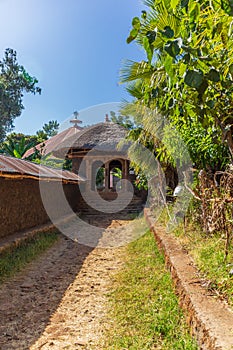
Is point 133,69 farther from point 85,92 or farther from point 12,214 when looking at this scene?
point 85,92

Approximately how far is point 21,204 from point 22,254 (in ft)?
6.13

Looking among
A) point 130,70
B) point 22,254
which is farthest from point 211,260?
point 22,254

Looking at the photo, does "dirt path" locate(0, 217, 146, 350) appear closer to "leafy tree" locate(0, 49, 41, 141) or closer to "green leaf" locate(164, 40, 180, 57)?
"green leaf" locate(164, 40, 180, 57)

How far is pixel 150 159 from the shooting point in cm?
968

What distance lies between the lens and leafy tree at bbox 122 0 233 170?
1662 mm

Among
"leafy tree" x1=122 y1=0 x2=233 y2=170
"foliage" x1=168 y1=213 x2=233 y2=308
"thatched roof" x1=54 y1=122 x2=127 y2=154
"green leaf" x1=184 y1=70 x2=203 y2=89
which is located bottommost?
"foliage" x1=168 y1=213 x2=233 y2=308

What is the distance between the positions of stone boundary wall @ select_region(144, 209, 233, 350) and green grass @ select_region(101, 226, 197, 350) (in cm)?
16

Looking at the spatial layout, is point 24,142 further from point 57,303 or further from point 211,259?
point 211,259

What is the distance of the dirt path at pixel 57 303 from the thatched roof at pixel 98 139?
33.5 feet

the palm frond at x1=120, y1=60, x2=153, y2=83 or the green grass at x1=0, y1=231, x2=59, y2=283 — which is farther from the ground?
the palm frond at x1=120, y1=60, x2=153, y2=83

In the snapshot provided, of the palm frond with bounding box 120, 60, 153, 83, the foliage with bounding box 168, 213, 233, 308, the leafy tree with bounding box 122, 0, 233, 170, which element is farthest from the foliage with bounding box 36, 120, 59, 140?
the foliage with bounding box 168, 213, 233, 308

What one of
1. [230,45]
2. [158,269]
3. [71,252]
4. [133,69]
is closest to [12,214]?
[71,252]

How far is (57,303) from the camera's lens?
3.96 metres

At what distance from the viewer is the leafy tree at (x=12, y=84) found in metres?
25.8
